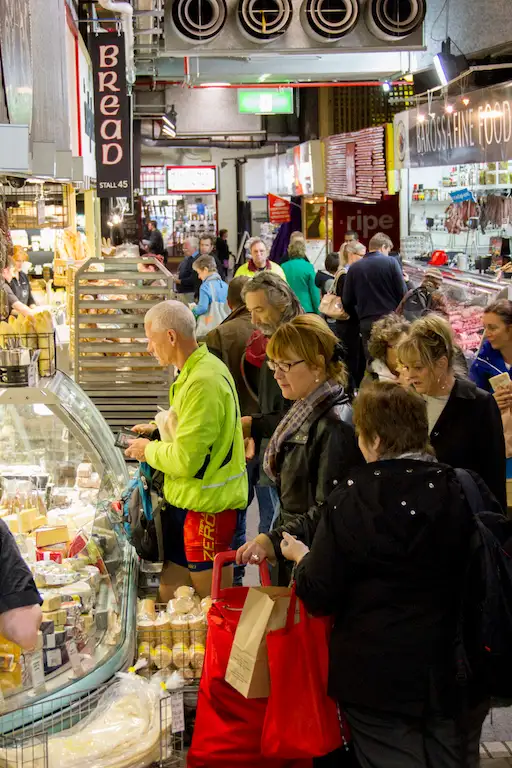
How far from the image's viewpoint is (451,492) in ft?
9.44

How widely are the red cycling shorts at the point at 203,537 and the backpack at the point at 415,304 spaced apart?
17.7 ft

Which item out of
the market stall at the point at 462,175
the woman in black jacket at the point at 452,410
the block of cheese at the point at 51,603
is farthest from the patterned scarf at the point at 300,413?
the market stall at the point at 462,175

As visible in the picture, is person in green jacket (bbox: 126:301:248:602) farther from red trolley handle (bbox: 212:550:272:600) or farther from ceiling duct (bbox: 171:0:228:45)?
ceiling duct (bbox: 171:0:228:45)

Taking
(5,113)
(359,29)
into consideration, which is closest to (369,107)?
(359,29)

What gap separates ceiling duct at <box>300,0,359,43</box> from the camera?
862 centimetres

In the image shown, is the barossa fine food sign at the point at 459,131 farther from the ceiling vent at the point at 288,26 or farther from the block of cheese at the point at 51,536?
the block of cheese at the point at 51,536

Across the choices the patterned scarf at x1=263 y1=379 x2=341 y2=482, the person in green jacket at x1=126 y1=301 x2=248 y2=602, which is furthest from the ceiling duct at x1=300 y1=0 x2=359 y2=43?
the patterned scarf at x1=263 y1=379 x2=341 y2=482

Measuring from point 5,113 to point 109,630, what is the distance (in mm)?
2962

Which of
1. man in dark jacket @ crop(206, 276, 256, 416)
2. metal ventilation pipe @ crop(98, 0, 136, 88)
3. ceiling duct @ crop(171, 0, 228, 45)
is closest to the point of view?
man in dark jacket @ crop(206, 276, 256, 416)

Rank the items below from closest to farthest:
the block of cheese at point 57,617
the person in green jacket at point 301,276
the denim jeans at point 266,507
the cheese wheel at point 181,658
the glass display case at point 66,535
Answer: the glass display case at point 66,535 < the block of cheese at point 57,617 < the cheese wheel at point 181,658 < the denim jeans at point 266,507 < the person in green jacket at point 301,276

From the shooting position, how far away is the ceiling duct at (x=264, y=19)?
8.61 m

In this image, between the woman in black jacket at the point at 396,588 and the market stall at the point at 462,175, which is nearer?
the woman in black jacket at the point at 396,588

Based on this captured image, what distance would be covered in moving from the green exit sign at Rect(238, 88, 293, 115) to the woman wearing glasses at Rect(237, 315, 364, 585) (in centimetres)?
1624

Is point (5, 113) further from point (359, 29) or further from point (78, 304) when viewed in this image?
point (359, 29)
